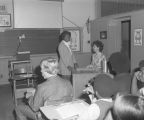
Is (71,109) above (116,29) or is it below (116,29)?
below

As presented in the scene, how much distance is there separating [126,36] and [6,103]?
3.39 meters

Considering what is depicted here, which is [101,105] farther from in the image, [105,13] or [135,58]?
[105,13]

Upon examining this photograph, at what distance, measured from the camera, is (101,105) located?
5.75 ft

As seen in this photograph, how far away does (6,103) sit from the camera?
181 inches

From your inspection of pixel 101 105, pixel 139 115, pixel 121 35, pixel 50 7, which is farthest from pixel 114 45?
pixel 139 115

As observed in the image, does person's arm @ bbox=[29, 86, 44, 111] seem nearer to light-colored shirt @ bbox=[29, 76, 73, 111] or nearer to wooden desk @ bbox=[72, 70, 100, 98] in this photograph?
light-colored shirt @ bbox=[29, 76, 73, 111]

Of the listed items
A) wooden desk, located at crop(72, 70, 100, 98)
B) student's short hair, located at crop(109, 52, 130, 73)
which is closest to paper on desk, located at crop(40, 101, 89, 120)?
student's short hair, located at crop(109, 52, 130, 73)

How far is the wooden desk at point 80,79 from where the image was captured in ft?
12.2

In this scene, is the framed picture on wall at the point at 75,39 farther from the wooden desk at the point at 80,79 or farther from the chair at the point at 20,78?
the wooden desk at the point at 80,79

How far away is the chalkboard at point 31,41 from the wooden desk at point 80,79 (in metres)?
2.69

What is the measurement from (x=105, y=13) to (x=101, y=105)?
191 inches

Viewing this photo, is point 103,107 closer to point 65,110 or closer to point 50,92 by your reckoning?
point 65,110

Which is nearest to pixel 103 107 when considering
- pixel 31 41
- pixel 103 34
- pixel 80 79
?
pixel 80 79

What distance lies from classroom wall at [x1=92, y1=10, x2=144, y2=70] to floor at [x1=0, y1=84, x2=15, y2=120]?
9.08 ft
